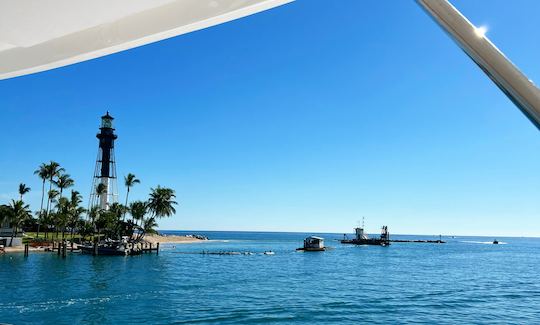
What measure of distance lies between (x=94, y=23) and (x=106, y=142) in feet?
265

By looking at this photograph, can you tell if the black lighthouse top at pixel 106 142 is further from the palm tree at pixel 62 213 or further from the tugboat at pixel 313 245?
the tugboat at pixel 313 245


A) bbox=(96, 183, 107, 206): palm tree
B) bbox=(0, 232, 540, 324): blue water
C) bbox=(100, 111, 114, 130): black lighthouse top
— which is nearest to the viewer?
bbox=(0, 232, 540, 324): blue water

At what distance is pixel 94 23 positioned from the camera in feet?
7.07

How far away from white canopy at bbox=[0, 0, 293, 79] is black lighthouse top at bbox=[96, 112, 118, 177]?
77712 mm

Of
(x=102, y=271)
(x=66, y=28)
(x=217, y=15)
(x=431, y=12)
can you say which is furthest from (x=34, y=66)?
(x=102, y=271)

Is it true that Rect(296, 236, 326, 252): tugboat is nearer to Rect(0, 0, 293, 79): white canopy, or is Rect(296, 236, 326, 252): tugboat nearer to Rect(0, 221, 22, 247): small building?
Rect(0, 221, 22, 247): small building

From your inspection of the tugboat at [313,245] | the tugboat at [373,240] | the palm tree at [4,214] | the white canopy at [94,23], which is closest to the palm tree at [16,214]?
the palm tree at [4,214]

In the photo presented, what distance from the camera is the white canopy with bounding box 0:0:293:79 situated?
5.93 ft

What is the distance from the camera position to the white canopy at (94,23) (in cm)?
181

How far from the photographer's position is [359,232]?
116 meters

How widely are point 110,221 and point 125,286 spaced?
3834 centimetres

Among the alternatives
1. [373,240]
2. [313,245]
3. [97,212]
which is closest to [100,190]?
[97,212]

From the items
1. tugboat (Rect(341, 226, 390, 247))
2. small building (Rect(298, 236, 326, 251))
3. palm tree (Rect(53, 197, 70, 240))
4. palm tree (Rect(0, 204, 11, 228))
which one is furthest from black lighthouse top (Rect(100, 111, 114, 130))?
tugboat (Rect(341, 226, 390, 247))

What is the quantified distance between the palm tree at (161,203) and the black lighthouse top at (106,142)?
13.2m
